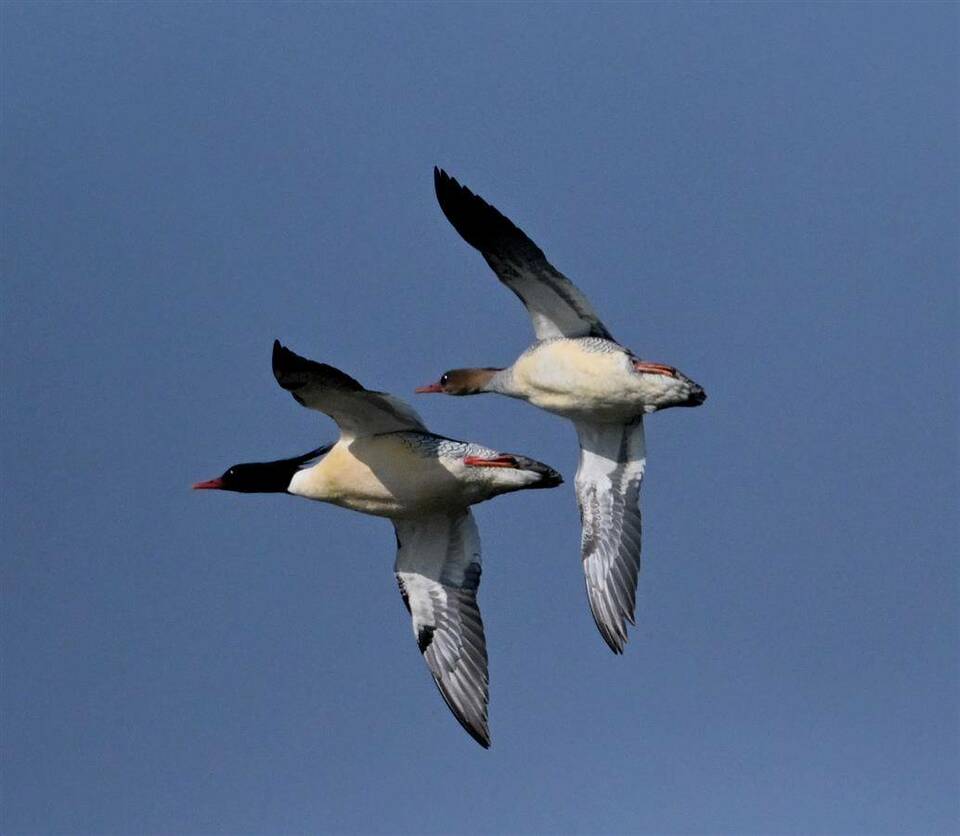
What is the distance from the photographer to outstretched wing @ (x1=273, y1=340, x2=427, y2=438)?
14.5m

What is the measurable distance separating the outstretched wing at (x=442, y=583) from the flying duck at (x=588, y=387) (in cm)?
131

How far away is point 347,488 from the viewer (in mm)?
15484

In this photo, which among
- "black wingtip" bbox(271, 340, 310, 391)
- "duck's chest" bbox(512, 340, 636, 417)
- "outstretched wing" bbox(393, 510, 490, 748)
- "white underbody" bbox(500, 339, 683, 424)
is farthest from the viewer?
"duck's chest" bbox(512, 340, 636, 417)

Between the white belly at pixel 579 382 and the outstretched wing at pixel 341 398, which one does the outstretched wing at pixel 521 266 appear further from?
the outstretched wing at pixel 341 398

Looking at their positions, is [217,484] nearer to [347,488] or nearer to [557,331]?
[347,488]

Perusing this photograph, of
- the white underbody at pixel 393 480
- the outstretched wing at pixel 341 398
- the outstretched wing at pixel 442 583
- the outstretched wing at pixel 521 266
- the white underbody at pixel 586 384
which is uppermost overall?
the outstretched wing at pixel 521 266

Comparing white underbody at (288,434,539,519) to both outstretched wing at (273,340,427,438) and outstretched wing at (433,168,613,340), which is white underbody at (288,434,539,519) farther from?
outstretched wing at (433,168,613,340)

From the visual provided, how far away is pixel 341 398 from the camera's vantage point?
590 inches

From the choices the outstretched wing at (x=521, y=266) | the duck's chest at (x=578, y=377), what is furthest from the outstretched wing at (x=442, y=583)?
the outstretched wing at (x=521, y=266)

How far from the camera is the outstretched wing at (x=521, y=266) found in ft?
53.2

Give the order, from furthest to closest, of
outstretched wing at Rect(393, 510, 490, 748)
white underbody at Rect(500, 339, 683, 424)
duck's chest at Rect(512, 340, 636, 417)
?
duck's chest at Rect(512, 340, 636, 417) → white underbody at Rect(500, 339, 683, 424) → outstretched wing at Rect(393, 510, 490, 748)

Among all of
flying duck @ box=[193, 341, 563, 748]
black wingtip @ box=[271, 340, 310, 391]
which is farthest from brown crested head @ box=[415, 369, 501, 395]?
black wingtip @ box=[271, 340, 310, 391]

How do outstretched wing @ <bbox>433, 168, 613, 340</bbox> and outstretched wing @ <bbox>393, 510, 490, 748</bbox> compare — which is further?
outstretched wing @ <bbox>433, 168, 613, 340</bbox>

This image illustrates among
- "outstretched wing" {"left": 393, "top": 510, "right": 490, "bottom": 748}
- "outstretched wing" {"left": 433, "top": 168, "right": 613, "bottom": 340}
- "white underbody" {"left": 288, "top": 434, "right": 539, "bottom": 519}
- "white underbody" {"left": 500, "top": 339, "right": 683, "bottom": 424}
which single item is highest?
"outstretched wing" {"left": 433, "top": 168, "right": 613, "bottom": 340}
